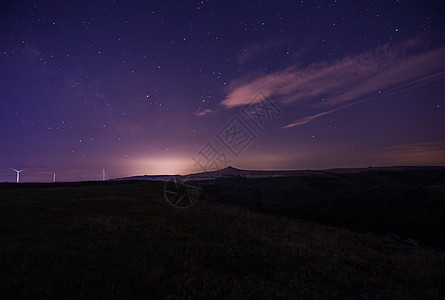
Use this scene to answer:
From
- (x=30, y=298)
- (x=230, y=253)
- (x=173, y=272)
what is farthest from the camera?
(x=230, y=253)

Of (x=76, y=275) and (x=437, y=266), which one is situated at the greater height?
(x=76, y=275)

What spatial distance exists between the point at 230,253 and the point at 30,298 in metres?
6.02

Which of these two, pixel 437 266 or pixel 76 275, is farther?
pixel 437 266

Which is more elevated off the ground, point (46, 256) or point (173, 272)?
point (46, 256)

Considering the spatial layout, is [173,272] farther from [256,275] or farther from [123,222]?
[123,222]

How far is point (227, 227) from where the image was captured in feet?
46.3

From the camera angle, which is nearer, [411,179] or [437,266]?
[437,266]

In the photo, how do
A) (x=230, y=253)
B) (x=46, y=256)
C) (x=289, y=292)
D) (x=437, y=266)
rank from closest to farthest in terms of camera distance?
(x=289, y=292) → (x=46, y=256) → (x=230, y=253) → (x=437, y=266)

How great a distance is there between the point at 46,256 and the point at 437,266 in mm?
15590

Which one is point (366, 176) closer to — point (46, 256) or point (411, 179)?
point (411, 179)

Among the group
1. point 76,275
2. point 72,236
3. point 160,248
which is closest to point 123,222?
point 72,236

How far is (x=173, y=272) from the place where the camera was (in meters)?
6.49

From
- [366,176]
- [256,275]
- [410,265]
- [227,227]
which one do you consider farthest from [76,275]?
[366,176]

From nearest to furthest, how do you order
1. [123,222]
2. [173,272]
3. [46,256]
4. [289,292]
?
[289,292], [173,272], [46,256], [123,222]
